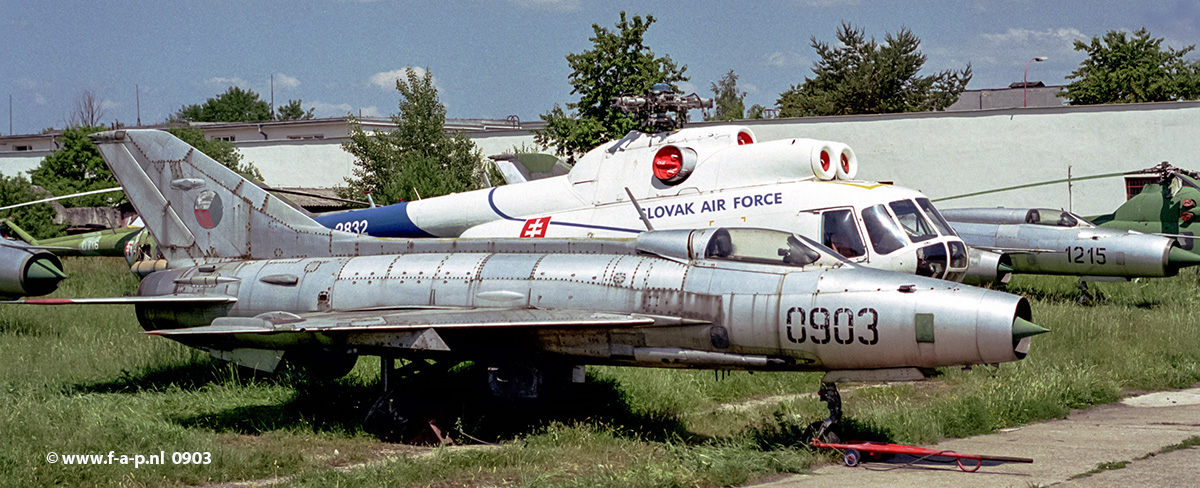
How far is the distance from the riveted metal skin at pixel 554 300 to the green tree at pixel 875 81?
40480mm

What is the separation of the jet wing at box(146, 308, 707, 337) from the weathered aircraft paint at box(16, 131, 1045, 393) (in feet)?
0.08

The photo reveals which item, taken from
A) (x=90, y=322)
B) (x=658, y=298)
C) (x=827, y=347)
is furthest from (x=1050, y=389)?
(x=90, y=322)

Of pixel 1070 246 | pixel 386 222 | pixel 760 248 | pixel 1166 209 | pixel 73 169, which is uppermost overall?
pixel 73 169

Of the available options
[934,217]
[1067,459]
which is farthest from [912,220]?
[1067,459]

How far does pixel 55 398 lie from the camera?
1174 centimetres

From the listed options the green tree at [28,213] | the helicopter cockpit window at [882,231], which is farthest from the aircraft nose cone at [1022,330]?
the green tree at [28,213]

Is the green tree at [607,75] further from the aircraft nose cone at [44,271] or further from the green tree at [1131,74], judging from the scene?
the green tree at [1131,74]

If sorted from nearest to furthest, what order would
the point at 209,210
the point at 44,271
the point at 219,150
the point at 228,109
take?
the point at 209,210 < the point at 44,271 < the point at 219,150 < the point at 228,109

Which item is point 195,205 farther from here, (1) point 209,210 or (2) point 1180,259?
(2) point 1180,259

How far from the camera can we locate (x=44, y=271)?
17281mm

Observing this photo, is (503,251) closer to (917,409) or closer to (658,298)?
(658,298)

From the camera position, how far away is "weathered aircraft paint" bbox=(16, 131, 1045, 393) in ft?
28.5

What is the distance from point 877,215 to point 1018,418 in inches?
108

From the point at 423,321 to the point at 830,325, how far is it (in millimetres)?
3841
